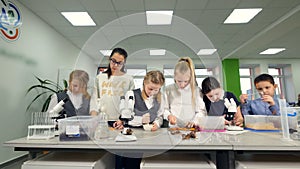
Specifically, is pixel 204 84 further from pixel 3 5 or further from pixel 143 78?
pixel 3 5

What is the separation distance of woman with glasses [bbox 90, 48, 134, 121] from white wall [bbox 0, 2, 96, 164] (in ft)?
5.97

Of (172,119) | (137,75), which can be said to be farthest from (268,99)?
(137,75)

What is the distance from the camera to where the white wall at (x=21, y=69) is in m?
2.62

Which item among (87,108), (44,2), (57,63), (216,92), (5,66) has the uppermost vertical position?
(44,2)

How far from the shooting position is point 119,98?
1272mm

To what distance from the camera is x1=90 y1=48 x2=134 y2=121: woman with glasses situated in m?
1.32

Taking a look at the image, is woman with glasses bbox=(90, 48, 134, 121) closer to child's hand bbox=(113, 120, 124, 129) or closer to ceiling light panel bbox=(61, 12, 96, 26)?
child's hand bbox=(113, 120, 124, 129)

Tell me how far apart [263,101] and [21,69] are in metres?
3.37

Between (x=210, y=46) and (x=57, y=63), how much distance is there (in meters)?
3.94

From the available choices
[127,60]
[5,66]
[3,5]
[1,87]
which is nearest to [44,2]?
[3,5]

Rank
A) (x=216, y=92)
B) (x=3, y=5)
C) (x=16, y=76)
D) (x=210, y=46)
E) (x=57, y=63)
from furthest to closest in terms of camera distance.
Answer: (x=57, y=63) < (x=16, y=76) < (x=3, y=5) < (x=216, y=92) < (x=210, y=46)

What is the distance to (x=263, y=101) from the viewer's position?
5.24 feet

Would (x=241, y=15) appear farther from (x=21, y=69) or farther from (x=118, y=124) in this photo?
(x=21, y=69)

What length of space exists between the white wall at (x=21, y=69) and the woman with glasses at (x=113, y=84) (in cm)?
182
